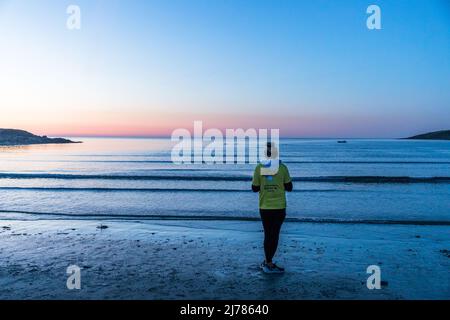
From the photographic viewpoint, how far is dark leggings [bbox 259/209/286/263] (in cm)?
608

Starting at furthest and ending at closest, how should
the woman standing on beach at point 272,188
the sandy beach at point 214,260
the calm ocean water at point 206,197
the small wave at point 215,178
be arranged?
the small wave at point 215,178, the calm ocean water at point 206,197, the woman standing on beach at point 272,188, the sandy beach at point 214,260

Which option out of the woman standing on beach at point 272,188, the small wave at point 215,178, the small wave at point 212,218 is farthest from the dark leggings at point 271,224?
the small wave at point 215,178

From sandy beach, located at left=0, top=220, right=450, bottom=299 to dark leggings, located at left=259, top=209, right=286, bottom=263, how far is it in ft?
1.52

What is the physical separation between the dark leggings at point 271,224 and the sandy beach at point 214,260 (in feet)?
1.52

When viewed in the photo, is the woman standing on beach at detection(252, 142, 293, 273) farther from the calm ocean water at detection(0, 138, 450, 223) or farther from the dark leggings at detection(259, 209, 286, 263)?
the calm ocean water at detection(0, 138, 450, 223)

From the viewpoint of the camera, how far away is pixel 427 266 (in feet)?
21.9

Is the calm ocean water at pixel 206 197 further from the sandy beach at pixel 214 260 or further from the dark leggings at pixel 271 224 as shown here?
the dark leggings at pixel 271 224

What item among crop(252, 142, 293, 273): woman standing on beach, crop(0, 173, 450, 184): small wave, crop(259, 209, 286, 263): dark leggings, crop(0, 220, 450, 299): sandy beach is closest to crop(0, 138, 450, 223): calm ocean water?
crop(0, 173, 450, 184): small wave

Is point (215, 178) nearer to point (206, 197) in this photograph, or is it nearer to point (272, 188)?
point (206, 197)

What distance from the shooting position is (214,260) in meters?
7.05

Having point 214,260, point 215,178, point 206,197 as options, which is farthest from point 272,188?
point 215,178

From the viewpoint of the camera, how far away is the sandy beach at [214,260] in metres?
5.43
